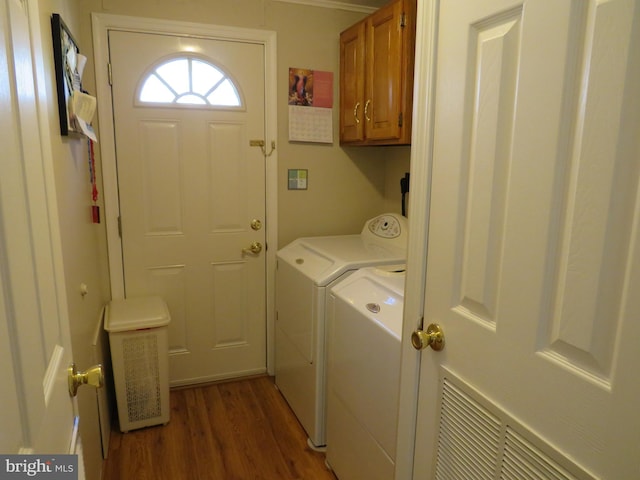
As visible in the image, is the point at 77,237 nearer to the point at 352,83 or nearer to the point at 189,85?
the point at 189,85

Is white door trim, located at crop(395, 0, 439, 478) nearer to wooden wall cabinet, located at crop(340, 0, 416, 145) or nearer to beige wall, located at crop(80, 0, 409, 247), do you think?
wooden wall cabinet, located at crop(340, 0, 416, 145)

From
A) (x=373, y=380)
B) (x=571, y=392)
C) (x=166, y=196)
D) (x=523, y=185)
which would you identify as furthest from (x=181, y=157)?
(x=571, y=392)

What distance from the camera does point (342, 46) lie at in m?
2.69

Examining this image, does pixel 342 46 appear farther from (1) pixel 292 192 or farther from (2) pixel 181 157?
(2) pixel 181 157

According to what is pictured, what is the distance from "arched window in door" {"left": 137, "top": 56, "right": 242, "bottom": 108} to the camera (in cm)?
245

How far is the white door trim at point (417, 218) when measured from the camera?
3.51 feet

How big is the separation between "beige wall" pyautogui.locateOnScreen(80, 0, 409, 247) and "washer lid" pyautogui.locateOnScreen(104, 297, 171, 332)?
0.86m

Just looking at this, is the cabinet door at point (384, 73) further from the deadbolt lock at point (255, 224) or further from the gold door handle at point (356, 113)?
the deadbolt lock at point (255, 224)

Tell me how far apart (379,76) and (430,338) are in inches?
65.1

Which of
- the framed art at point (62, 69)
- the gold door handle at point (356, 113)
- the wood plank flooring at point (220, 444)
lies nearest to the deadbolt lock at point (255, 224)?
the gold door handle at point (356, 113)

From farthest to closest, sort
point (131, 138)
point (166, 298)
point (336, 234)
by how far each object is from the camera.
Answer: point (336, 234) → point (166, 298) → point (131, 138)

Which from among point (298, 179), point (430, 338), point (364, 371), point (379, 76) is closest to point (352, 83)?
point (379, 76)

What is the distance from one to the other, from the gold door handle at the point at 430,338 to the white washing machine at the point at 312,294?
3.24 feet

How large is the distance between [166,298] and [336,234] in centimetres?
115
